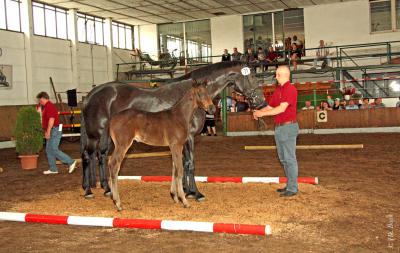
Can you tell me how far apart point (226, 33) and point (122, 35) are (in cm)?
816

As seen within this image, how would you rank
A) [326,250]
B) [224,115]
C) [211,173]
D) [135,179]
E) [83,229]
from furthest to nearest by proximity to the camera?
[224,115] < [211,173] < [135,179] < [83,229] < [326,250]

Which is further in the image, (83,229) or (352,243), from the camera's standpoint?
(83,229)

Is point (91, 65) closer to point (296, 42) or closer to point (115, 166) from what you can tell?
point (296, 42)

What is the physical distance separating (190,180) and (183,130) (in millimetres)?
1073

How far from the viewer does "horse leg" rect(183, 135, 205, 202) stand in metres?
6.95

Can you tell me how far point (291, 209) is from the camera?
6191 mm

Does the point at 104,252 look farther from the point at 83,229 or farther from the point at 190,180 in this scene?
the point at 190,180

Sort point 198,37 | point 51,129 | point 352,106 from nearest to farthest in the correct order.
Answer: point 51,129, point 352,106, point 198,37

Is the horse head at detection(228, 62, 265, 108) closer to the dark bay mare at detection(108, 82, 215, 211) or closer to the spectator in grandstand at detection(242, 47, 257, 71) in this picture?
the spectator in grandstand at detection(242, 47, 257, 71)

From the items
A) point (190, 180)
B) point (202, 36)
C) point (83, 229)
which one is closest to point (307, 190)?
point (190, 180)

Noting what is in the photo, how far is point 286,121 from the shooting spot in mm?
6957

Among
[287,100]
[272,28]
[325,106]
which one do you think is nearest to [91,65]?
[272,28]

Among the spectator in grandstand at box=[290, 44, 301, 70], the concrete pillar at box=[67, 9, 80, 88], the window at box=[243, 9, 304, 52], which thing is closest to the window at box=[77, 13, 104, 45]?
the concrete pillar at box=[67, 9, 80, 88]

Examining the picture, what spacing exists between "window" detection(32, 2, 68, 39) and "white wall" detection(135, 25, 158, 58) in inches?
327
